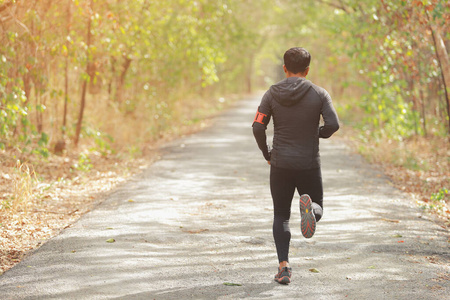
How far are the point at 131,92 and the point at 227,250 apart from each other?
581 inches

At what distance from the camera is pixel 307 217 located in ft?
14.8

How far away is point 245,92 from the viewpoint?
61.4m

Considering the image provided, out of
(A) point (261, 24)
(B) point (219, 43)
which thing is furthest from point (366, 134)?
(A) point (261, 24)

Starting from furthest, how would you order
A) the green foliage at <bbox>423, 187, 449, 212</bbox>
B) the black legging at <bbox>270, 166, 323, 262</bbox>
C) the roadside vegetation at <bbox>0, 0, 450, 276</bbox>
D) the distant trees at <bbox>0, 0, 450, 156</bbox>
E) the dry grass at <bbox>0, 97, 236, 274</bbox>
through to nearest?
1. the distant trees at <bbox>0, 0, 450, 156</bbox>
2. the roadside vegetation at <bbox>0, 0, 450, 276</bbox>
3. the green foliage at <bbox>423, 187, 449, 212</bbox>
4. the dry grass at <bbox>0, 97, 236, 274</bbox>
5. the black legging at <bbox>270, 166, 323, 262</bbox>

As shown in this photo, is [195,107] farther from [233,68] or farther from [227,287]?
[227,287]

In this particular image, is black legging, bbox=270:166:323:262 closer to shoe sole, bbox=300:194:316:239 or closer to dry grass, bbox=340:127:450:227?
shoe sole, bbox=300:194:316:239

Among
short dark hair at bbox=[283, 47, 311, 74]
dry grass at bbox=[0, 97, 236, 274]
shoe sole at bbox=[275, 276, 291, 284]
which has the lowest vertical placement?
dry grass at bbox=[0, 97, 236, 274]

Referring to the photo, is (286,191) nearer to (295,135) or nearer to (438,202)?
(295,135)

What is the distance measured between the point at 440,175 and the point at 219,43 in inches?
511

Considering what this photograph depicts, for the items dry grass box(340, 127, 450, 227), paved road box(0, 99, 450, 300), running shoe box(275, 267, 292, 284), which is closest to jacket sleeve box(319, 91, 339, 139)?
running shoe box(275, 267, 292, 284)

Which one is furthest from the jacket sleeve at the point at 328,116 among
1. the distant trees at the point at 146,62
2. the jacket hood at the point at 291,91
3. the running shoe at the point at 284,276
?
the distant trees at the point at 146,62

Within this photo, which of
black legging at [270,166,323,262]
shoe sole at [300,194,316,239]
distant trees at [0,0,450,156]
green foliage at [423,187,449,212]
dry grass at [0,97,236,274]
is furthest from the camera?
distant trees at [0,0,450,156]

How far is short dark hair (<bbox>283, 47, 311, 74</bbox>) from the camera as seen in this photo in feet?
15.1

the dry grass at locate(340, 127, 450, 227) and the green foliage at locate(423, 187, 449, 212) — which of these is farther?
the dry grass at locate(340, 127, 450, 227)
